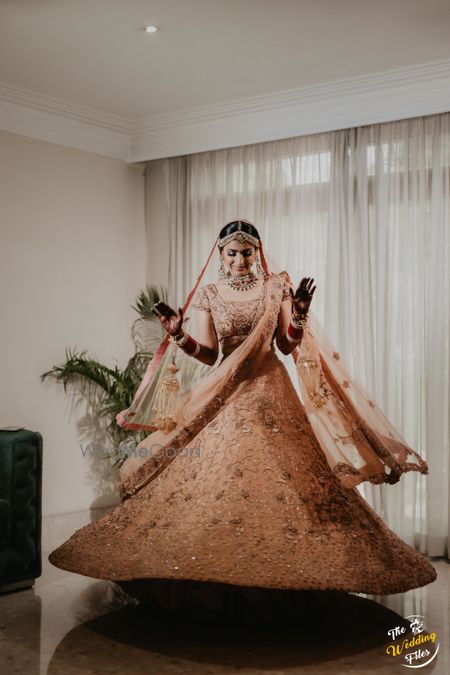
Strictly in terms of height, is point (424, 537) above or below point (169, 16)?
below

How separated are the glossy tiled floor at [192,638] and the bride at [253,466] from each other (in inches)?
11.3

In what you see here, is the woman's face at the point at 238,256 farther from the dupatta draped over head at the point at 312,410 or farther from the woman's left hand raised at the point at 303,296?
the woman's left hand raised at the point at 303,296

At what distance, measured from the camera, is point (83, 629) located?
4.08 meters

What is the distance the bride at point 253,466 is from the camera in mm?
3666

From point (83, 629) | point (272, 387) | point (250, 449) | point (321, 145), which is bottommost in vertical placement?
point (83, 629)

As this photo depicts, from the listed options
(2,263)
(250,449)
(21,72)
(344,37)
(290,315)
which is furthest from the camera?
(2,263)

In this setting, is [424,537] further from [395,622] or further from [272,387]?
[272,387]

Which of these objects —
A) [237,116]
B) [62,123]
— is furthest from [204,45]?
[62,123]

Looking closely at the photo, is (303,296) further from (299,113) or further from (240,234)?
(299,113)

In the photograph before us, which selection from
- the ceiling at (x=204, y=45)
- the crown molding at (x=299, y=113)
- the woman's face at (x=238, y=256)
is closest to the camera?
the ceiling at (x=204, y=45)

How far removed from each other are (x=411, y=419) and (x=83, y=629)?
2.43 metres

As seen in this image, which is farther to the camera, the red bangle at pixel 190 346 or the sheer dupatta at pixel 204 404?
the red bangle at pixel 190 346

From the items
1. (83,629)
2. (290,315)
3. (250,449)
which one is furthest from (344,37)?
(83,629)

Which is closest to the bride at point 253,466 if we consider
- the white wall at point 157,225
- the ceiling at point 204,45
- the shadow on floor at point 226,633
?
the shadow on floor at point 226,633
